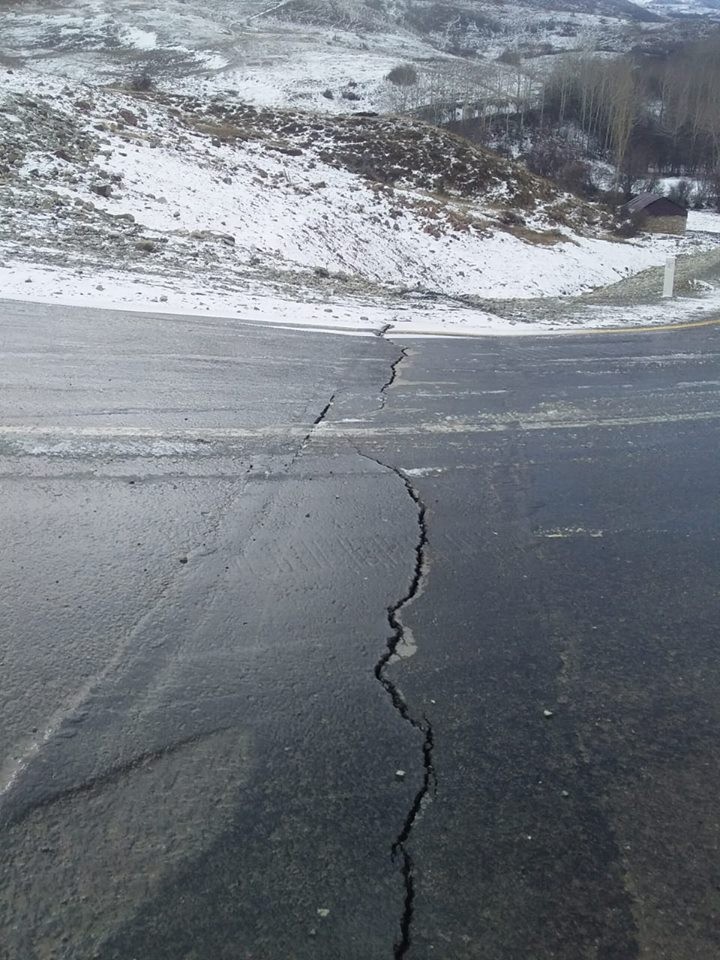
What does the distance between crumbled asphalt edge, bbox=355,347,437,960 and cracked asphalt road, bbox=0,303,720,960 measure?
10mm

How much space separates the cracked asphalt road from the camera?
209 centimetres

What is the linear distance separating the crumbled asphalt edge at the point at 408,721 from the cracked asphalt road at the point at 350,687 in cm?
1

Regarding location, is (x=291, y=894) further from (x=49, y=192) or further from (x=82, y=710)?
(x=49, y=192)

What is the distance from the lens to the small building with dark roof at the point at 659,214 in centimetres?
4253

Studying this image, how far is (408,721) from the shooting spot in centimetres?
279

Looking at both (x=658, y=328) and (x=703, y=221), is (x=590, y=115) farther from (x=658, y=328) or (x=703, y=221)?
(x=658, y=328)

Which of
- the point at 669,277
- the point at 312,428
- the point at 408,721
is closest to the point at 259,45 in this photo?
the point at 669,277

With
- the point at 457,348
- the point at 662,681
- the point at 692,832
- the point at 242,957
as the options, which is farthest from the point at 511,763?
the point at 457,348

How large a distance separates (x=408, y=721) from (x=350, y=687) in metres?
0.29

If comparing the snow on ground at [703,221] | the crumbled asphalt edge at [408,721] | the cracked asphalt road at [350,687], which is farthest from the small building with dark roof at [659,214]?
the crumbled asphalt edge at [408,721]

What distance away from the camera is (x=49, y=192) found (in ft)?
48.4

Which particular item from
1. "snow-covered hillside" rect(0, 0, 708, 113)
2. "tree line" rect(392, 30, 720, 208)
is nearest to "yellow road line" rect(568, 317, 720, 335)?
"snow-covered hillside" rect(0, 0, 708, 113)

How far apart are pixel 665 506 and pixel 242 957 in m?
3.77

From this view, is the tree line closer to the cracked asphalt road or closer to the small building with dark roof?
the small building with dark roof
